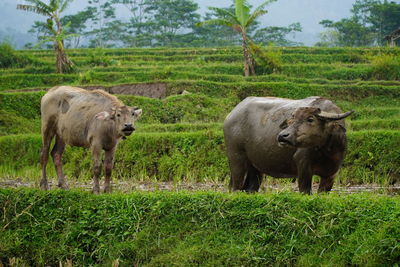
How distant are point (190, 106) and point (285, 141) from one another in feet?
35.0

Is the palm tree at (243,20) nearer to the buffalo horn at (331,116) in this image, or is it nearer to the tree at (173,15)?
the buffalo horn at (331,116)

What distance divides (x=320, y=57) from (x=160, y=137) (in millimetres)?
17636

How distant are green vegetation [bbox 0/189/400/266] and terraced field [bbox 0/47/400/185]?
4.15m

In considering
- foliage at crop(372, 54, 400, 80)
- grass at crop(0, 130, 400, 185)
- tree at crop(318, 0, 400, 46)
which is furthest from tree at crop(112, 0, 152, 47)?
grass at crop(0, 130, 400, 185)

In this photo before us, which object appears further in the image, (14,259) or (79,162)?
(79,162)

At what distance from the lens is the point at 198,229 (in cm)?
558

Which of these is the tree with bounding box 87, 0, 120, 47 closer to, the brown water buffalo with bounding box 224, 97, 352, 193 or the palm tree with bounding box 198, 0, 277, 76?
the palm tree with bounding box 198, 0, 277, 76

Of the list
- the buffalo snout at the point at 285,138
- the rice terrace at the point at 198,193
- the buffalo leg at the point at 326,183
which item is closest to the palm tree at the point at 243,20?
the rice terrace at the point at 198,193

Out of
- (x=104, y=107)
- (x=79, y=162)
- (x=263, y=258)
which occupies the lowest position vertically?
(x=79, y=162)

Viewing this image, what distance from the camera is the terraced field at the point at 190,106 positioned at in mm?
10469

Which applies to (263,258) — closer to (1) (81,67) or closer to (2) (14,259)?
(2) (14,259)

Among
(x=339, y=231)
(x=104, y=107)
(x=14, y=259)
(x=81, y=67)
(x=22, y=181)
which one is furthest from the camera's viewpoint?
(x=81, y=67)

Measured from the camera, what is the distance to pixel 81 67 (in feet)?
82.0

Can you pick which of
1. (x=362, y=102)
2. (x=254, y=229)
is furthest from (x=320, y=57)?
(x=254, y=229)
